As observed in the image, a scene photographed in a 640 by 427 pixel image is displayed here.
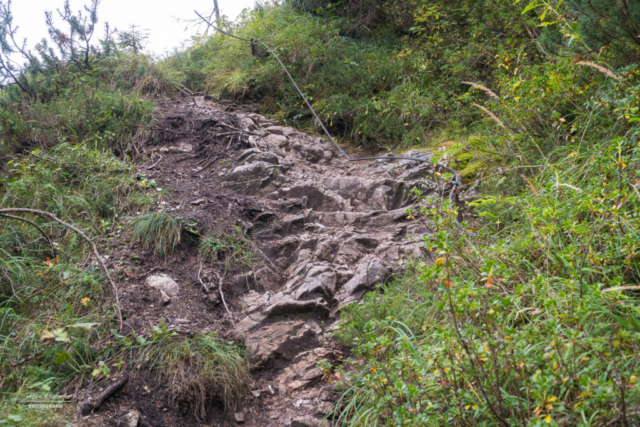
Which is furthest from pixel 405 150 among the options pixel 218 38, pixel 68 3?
pixel 68 3

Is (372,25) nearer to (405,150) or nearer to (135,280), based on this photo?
(405,150)

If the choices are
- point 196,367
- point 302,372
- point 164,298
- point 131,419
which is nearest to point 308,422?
point 302,372

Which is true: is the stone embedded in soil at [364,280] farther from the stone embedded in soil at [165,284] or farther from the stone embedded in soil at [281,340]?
the stone embedded in soil at [165,284]

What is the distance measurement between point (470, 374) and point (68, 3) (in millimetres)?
7243

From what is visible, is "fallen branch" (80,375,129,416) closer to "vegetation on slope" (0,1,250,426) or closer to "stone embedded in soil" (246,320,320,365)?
"vegetation on slope" (0,1,250,426)

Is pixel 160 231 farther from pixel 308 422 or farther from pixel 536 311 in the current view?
pixel 536 311

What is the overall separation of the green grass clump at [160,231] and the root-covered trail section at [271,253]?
9 centimetres

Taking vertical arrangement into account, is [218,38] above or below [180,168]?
above

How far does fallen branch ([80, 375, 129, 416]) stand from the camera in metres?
2.12

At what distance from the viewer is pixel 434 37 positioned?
5332 mm

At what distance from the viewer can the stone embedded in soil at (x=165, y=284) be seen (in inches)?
120

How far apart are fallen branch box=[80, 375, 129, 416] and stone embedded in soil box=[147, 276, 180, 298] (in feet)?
2.68

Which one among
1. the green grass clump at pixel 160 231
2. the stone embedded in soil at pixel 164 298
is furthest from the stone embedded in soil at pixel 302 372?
the green grass clump at pixel 160 231

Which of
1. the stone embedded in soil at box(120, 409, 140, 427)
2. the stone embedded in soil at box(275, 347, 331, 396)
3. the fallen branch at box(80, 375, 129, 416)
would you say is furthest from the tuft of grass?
the stone embedded in soil at box(120, 409, 140, 427)
